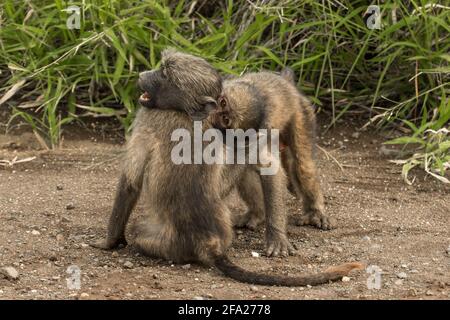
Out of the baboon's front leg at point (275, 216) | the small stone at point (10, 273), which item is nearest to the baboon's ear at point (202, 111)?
the baboon's front leg at point (275, 216)

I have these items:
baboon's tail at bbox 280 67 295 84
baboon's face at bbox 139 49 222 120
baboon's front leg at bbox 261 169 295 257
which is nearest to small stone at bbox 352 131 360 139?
baboon's tail at bbox 280 67 295 84

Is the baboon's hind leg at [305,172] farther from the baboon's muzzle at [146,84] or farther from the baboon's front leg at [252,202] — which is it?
the baboon's muzzle at [146,84]

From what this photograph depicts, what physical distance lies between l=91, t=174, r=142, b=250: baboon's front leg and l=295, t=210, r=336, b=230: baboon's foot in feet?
3.75

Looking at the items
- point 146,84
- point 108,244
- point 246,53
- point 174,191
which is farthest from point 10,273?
point 246,53

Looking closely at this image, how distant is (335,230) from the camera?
5.63 meters

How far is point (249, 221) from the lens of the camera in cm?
572

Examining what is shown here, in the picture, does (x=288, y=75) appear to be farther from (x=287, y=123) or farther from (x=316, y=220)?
(x=316, y=220)

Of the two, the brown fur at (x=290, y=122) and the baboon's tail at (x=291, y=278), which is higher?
the brown fur at (x=290, y=122)

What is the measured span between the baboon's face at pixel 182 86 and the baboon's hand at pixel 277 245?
78 cm

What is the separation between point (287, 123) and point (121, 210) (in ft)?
3.96

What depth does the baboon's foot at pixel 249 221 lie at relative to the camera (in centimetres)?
572

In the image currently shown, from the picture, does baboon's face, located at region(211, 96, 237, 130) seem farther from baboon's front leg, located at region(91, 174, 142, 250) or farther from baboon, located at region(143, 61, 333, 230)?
baboon's front leg, located at region(91, 174, 142, 250)

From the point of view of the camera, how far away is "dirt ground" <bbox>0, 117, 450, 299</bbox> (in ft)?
15.2

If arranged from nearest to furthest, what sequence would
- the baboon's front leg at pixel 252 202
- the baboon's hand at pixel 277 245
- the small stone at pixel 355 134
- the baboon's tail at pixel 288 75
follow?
1. the baboon's hand at pixel 277 245
2. the baboon's front leg at pixel 252 202
3. the baboon's tail at pixel 288 75
4. the small stone at pixel 355 134
